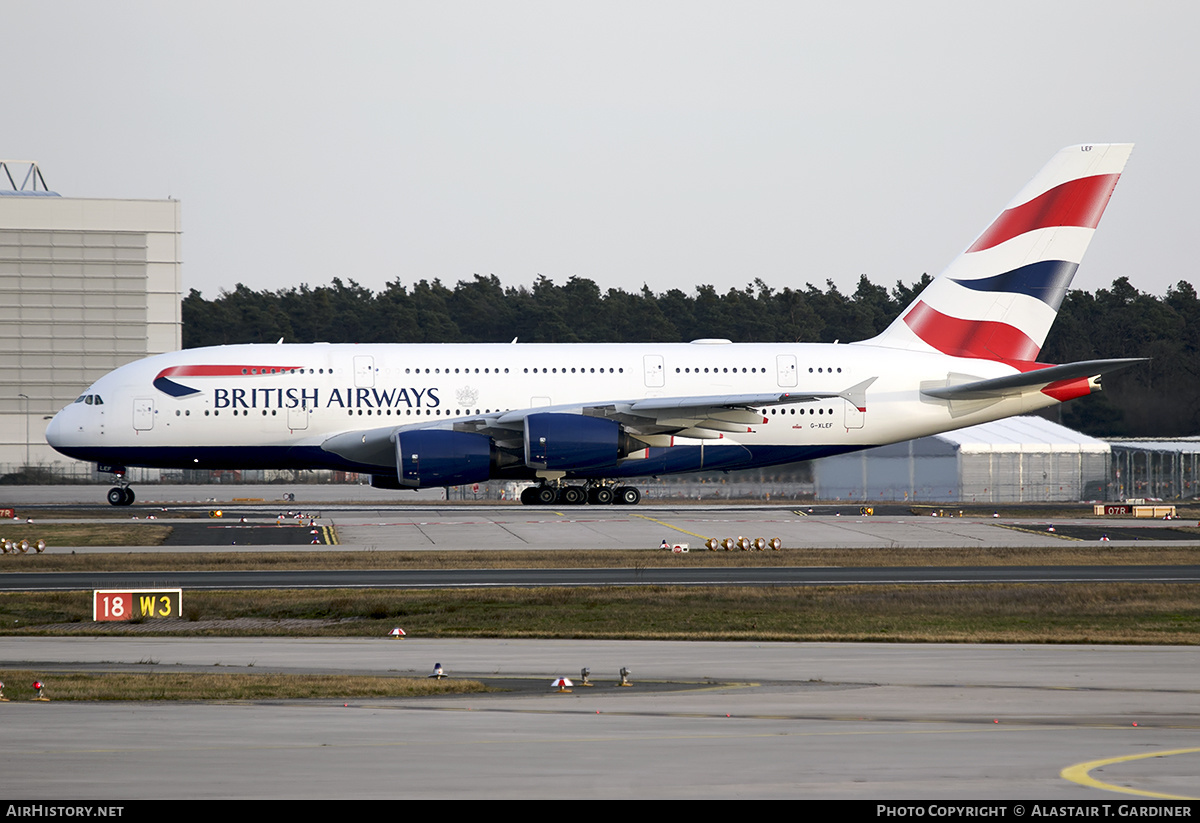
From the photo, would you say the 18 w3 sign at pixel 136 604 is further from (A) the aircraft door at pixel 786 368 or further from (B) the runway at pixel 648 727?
(A) the aircraft door at pixel 786 368

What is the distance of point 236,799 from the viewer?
8.23 meters

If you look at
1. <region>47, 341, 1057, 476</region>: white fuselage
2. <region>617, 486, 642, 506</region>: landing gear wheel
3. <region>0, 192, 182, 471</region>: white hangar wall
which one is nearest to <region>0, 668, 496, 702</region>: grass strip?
<region>47, 341, 1057, 476</region>: white fuselage

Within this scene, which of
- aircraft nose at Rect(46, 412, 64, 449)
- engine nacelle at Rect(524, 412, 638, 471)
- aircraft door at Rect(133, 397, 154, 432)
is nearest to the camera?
engine nacelle at Rect(524, 412, 638, 471)

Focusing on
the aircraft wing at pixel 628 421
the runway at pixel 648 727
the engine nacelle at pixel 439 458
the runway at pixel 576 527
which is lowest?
the runway at pixel 648 727

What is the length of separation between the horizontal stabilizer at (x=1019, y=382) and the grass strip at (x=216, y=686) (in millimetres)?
29929

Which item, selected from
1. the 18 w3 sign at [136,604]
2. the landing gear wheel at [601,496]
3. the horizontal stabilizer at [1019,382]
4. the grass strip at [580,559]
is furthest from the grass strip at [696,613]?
the landing gear wheel at [601,496]

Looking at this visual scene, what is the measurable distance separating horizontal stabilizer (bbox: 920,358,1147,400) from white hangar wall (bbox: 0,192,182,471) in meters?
63.9

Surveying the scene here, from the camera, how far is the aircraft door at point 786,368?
43.0m

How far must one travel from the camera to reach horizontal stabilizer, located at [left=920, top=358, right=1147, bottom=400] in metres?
39.7

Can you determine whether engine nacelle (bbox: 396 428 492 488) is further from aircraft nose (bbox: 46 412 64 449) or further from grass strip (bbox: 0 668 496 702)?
grass strip (bbox: 0 668 496 702)

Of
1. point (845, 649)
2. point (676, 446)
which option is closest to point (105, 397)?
point (676, 446)

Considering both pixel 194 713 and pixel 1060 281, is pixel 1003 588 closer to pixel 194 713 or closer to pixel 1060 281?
pixel 194 713
